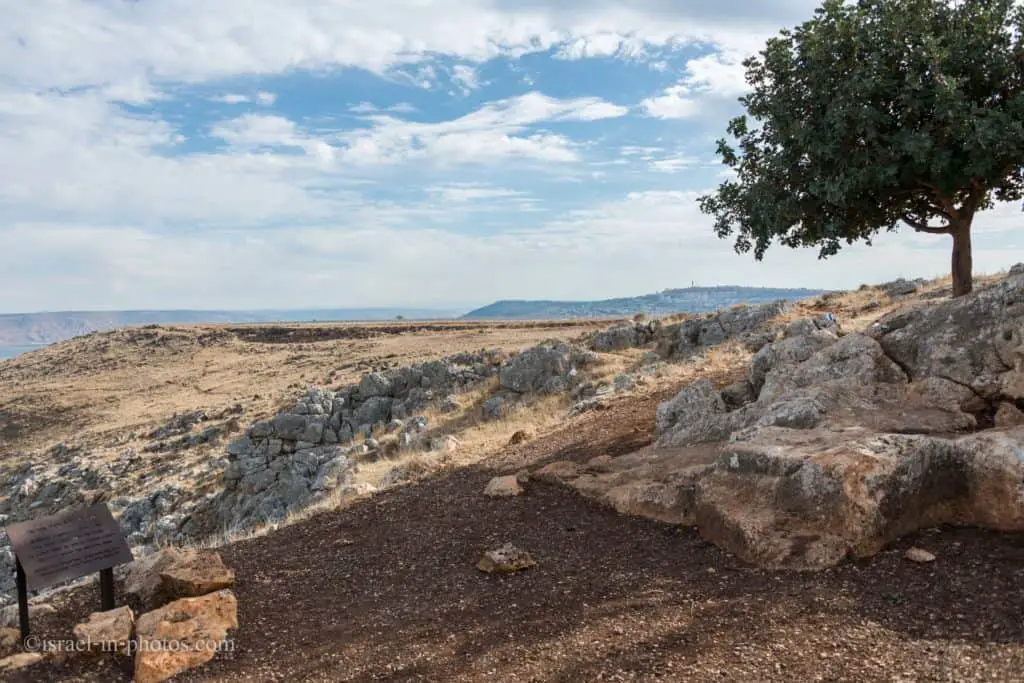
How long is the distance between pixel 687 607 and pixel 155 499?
22022mm

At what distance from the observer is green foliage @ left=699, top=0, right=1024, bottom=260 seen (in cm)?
1048

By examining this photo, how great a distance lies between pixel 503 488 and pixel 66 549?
211 inches

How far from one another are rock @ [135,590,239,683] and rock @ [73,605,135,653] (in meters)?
0.15

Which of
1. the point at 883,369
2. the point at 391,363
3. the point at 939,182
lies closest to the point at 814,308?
the point at 939,182

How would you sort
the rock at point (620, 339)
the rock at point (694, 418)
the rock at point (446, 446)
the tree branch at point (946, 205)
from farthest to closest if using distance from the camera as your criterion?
1. the rock at point (620, 339)
2. the rock at point (446, 446)
3. the tree branch at point (946, 205)
4. the rock at point (694, 418)

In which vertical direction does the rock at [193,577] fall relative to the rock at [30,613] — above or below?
above

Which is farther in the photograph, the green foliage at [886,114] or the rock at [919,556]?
the green foliage at [886,114]

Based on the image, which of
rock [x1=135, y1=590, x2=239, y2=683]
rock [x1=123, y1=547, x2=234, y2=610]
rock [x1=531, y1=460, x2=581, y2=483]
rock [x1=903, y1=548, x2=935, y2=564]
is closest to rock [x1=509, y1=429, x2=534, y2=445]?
rock [x1=531, y1=460, x2=581, y2=483]

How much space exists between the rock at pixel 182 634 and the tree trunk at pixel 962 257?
12.9 metres

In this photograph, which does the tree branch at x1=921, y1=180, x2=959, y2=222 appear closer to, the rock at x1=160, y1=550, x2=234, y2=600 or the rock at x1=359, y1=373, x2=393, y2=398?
the rock at x1=160, y1=550, x2=234, y2=600

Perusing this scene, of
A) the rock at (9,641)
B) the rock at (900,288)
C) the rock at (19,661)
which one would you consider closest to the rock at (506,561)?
the rock at (19,661)

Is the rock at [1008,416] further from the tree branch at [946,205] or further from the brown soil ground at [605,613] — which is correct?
the tree branch at [946,205]

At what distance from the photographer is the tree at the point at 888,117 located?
10.5 meters

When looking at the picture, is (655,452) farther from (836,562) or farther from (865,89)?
(865,89)
